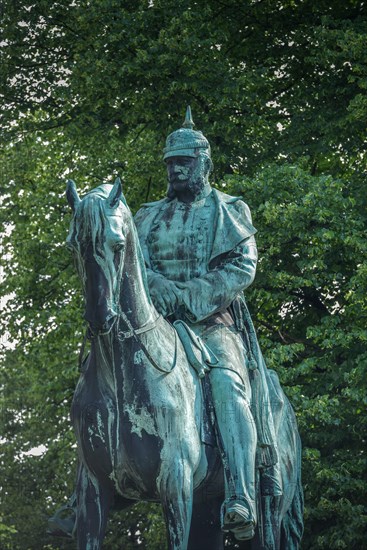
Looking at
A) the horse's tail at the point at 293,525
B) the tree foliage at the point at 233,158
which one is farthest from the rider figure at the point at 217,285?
the tree foliage at the point at 233,158

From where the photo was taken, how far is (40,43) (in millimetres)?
23234

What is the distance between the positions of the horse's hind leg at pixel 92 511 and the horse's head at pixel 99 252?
1112 millimetres

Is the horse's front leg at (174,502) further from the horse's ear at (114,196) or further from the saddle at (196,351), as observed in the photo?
the horse's ear at (114,196)

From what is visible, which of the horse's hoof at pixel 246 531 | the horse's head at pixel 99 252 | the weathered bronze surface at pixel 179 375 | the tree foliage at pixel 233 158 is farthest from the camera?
the tree foliage at pixel 233 158

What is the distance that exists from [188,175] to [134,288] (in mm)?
1650

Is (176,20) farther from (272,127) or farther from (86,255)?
(86,255)

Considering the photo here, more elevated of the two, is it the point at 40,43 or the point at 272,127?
the point at 40,43

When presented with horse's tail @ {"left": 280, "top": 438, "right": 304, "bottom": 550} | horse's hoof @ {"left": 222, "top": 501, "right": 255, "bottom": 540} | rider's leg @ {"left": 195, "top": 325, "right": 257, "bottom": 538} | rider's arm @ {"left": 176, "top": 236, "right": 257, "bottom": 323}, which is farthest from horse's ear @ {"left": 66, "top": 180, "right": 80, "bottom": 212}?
horse's tail @ {"left": 280, "top": 438, "right": 304, "bottom": 550}

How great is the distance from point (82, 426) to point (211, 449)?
93 cm

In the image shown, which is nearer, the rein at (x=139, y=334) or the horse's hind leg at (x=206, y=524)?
the rein at (x=139, y=334)

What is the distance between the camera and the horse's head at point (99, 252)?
28.1 ft

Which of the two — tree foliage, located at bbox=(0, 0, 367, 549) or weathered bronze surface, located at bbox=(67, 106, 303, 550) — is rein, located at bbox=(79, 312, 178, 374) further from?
tree foliage, located at bbox=(0, 0, 367, 549)

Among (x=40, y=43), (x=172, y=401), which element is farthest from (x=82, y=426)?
(x=40, y=43)

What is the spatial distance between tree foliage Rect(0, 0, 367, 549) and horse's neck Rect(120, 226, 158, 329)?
31.2ft
